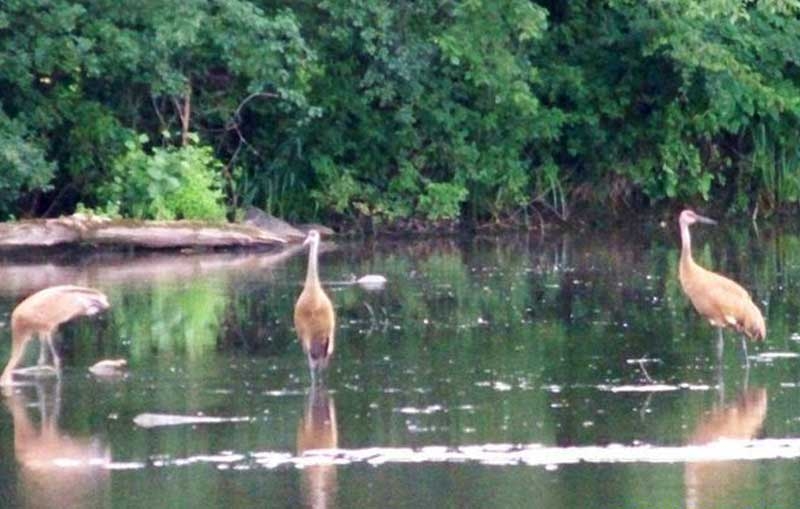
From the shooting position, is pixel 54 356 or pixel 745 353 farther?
pixel 745 353

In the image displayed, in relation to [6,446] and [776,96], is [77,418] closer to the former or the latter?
[6,446]

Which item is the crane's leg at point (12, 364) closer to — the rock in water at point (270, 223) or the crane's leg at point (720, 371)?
the crane's leg at point (720, 371)

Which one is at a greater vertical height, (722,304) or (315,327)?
(722,304)

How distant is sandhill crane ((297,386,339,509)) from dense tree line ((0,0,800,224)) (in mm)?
12549

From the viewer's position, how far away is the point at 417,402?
13.1 m

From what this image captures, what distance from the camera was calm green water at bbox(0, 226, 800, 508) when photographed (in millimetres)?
10664

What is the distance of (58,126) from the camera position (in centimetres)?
2703

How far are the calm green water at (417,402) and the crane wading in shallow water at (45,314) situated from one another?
0.24 metres

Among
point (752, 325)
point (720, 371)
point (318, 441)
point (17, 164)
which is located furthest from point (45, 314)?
point (17, 164)

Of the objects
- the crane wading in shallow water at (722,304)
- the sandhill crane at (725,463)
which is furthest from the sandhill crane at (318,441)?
the crane wading in shallow water at (722,304)

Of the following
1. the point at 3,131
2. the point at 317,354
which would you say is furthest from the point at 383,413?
the point at 3,131

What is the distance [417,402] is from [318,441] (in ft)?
4.51

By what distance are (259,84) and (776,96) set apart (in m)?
7.65

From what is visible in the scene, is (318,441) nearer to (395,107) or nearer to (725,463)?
(725,463)
